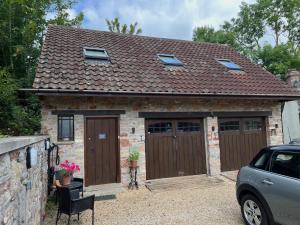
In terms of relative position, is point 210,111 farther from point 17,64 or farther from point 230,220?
point 17,64

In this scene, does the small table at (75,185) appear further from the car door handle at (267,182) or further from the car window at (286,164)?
the car window at (286,164)

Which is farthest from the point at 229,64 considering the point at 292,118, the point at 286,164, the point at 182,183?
the point at 286,164

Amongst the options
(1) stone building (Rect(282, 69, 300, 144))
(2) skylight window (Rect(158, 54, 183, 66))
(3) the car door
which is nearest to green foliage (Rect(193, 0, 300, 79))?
(1) stone building (Rect(282, 69, 300, 144))

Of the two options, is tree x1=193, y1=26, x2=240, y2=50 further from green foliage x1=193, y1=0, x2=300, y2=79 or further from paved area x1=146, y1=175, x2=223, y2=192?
paved area x1=146, y1=175, x2=223, y2=192

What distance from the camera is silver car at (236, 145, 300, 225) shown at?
3.43 metres

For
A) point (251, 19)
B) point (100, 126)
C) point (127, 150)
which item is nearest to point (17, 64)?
point (100, 126)

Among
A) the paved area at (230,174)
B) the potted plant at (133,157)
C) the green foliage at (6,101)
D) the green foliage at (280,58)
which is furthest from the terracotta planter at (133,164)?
the green foliage at (280,58)

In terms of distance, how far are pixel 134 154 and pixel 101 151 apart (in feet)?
3.44

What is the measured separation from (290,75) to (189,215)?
1147 centimetres

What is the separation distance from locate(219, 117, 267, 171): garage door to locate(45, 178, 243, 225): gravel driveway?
232cm

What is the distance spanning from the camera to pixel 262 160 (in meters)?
4.27

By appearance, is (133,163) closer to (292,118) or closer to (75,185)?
(75,185)

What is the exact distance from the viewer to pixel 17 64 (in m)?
12.4

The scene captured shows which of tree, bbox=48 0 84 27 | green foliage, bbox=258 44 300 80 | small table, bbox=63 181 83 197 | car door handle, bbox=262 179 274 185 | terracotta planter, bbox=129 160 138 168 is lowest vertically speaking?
small table, bbox=63 181 83 197
